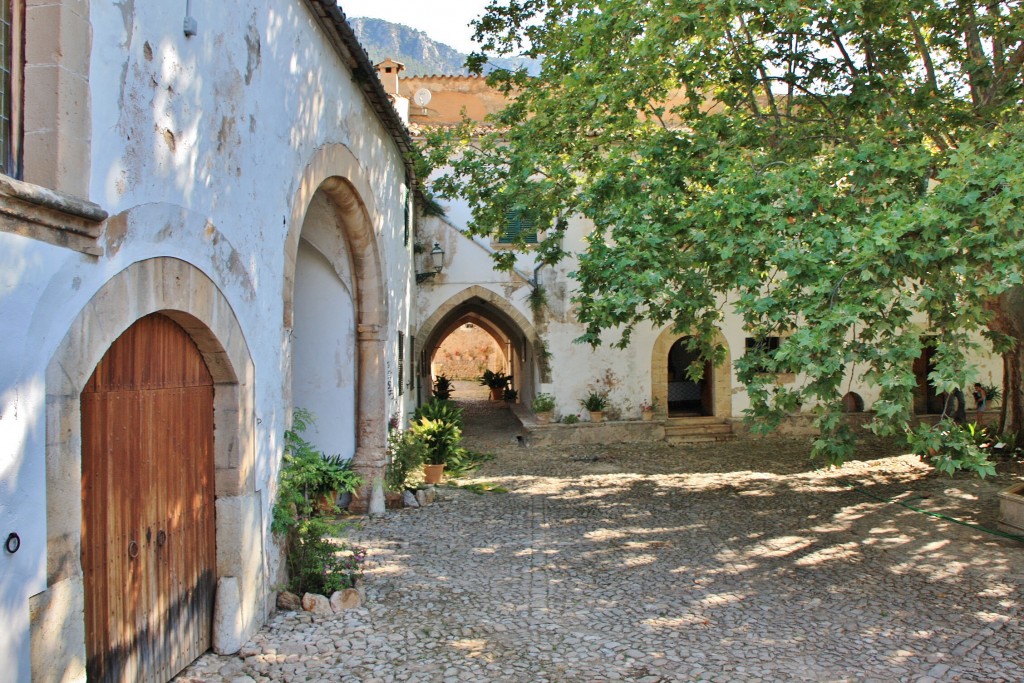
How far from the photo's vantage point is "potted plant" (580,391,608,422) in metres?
14.9

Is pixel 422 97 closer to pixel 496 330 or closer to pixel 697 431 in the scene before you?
pixel 496 330

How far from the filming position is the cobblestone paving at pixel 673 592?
4.51 m

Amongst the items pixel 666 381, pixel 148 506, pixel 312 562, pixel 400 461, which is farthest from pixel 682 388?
pixel 148 506

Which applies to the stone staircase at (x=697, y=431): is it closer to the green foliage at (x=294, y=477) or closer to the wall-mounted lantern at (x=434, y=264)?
the wall-mounted lantern at (x=434, y=264)

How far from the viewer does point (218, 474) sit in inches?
176

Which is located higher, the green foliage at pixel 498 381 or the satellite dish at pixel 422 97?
the satellite dish at pixel 422 97

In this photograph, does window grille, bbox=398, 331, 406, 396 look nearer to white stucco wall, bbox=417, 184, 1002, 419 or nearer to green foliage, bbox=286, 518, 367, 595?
white stucco wall, bbox=417, 184, 1002, 419

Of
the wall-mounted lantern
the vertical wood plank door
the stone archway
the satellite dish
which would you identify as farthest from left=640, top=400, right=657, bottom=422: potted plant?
the vertical wood plank door

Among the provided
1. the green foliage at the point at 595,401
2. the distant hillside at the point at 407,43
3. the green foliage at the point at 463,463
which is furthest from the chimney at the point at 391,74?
the distant hillside at the point at 407,43

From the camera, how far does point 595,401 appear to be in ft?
48.8

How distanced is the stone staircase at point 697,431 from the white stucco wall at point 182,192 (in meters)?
9.97

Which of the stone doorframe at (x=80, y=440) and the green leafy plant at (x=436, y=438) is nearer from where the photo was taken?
the stone doorframe at (x=80, y=440)

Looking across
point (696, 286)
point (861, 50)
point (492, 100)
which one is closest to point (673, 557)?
point (696, 286)

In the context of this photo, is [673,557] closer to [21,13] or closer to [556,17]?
[21,13]
